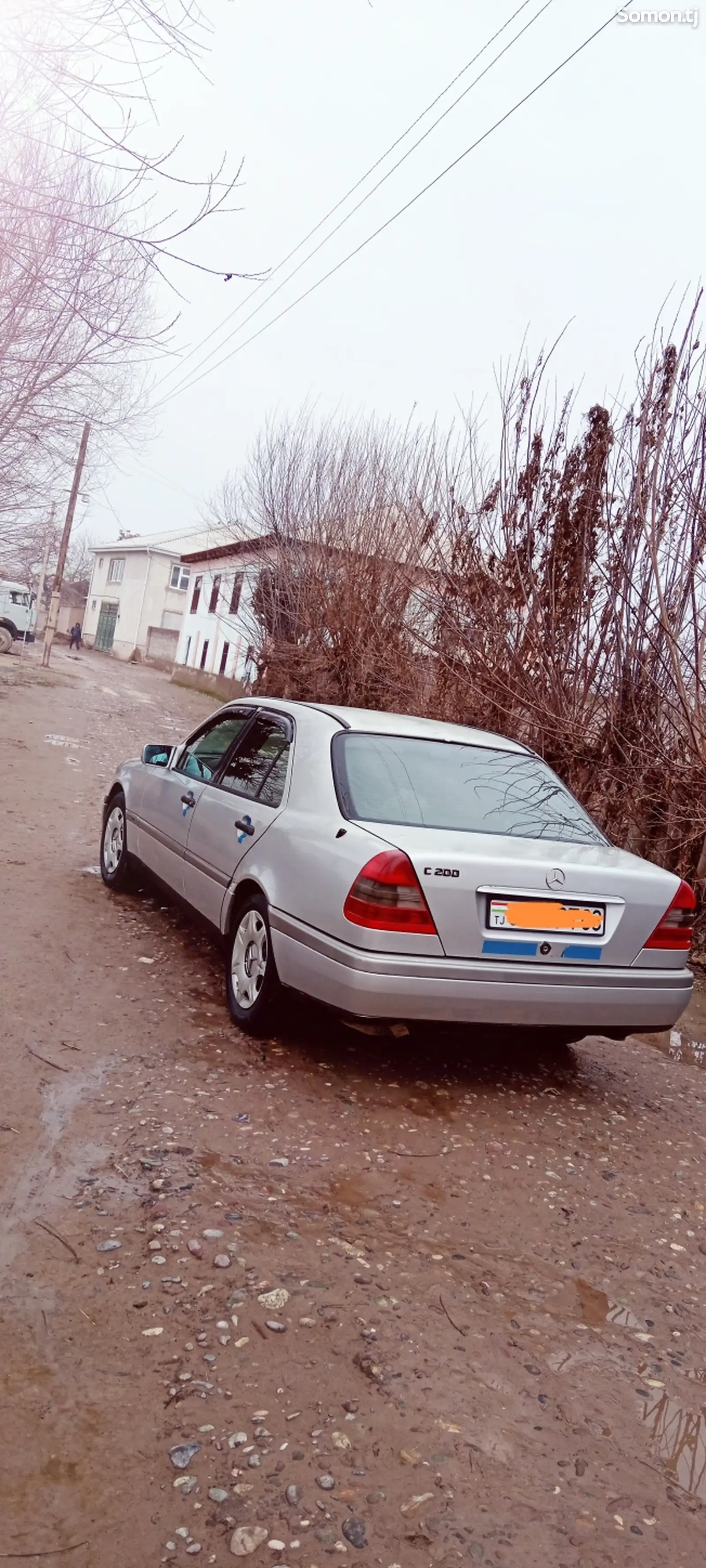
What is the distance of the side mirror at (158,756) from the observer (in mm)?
7188

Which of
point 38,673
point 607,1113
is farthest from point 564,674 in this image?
point 38,673

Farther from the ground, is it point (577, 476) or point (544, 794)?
point (577, 476)

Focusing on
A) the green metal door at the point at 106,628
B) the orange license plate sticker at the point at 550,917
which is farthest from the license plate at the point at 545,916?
the green metal door at the point at 106,628

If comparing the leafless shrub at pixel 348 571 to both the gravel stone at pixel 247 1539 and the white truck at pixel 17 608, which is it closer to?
the gravel stone at pixel 247 1539

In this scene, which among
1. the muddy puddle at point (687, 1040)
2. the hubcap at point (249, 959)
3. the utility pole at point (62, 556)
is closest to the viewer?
the hubcap at point (249, 959)

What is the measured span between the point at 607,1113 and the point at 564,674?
505 cm

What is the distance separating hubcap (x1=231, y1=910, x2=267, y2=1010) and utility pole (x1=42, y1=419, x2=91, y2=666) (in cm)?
2602

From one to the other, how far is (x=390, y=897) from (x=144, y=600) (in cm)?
6007

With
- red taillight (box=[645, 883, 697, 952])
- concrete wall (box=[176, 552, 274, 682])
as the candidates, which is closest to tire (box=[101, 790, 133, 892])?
red taillight (box=[645, 883, 697, 952])

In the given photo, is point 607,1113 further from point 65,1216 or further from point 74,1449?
point 74,1449

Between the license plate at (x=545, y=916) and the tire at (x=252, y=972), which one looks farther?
the tire at (x=252, y=972)

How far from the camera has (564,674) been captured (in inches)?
375

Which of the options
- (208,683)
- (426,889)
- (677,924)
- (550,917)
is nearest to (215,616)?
(208,683)

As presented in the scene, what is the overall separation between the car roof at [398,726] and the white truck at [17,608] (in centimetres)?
3654
